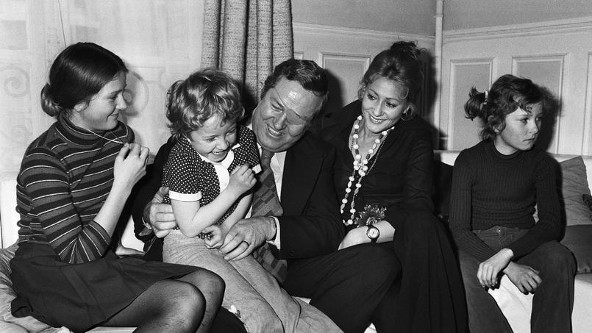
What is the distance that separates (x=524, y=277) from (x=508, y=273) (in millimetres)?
54

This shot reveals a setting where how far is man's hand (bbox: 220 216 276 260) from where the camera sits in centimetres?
159

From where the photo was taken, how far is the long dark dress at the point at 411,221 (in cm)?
168

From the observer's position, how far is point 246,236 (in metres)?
1.63

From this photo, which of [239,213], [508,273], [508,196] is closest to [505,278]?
[508,273]

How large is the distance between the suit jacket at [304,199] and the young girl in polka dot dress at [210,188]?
0.59ft

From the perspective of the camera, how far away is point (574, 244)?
2.11 meters

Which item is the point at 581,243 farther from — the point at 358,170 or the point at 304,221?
the point at 304,221

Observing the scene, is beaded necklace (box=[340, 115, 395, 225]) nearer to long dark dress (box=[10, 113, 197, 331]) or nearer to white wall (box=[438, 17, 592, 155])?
long dark dress (box=[10, 113, 197, 331])

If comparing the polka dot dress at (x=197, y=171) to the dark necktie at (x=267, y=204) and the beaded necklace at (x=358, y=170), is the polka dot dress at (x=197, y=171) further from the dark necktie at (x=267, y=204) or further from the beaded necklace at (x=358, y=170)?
the beaded necklace at (x=358, y=170)

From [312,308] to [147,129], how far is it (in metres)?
1.01

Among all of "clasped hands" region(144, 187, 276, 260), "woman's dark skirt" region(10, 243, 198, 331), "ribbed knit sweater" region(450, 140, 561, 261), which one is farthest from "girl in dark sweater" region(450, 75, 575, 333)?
"woman's dark skirt" region(10, 243, 198, 331)

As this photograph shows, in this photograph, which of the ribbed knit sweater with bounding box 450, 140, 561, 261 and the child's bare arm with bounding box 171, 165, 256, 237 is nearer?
the child's bare arm with bounding box 171, 165, 256, 237

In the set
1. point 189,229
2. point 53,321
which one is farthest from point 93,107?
point 53,321

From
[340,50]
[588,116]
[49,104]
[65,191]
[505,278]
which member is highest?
[340,50]
